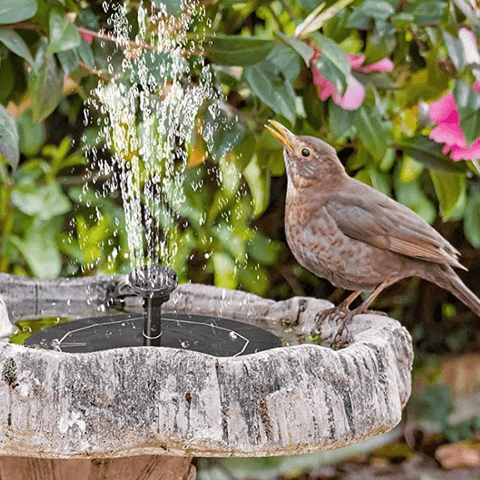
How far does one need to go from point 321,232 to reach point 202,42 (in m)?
0.53

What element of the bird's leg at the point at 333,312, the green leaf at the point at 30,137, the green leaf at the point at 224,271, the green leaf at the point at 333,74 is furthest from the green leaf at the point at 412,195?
the green leaf at the point at 30,137

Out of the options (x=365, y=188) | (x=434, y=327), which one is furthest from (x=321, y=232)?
(x=434, y=327)

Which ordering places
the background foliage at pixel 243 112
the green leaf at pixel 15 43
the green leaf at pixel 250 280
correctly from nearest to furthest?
the green leaf at pixel 15 43, the background foliage at pixel 243 112, the green leaf at pixel 250 280

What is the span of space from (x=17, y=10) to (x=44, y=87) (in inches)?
7.2

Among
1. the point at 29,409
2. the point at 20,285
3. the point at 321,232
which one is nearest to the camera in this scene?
the point at 29,409

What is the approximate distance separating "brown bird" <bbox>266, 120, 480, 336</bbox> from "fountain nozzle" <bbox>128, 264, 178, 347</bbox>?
31 centimetres

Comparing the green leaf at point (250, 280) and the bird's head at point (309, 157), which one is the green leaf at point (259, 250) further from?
the bird's head at point (309, 157)

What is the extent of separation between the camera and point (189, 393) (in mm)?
1148

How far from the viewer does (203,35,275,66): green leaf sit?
1786mm

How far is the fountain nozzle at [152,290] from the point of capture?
149cm

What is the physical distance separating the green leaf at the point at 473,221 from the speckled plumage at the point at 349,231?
67cm

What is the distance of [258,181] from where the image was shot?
217 cm

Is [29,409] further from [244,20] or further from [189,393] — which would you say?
[244,20]

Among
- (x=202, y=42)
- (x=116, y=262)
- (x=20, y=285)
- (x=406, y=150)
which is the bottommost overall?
(x=116, y=262)
